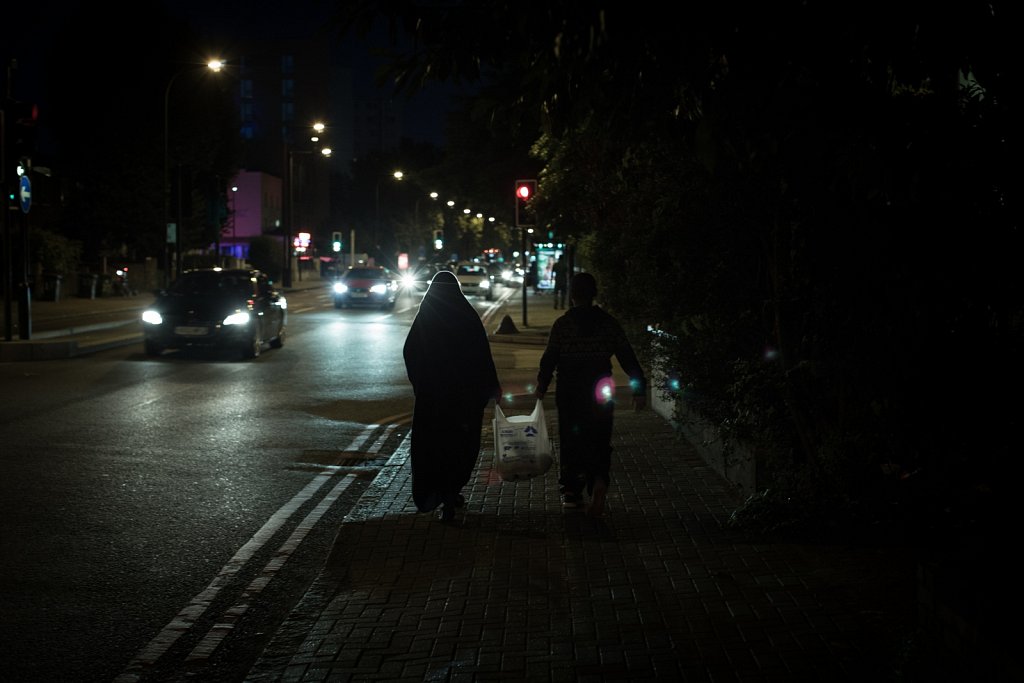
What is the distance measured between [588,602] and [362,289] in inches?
1415

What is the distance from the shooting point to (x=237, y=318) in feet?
68.7

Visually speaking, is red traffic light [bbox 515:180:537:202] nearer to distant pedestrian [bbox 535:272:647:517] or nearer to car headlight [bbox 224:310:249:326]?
car headlight [bbox 224:310:249:326]

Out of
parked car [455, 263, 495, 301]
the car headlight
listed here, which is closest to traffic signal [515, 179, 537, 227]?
the car headlight

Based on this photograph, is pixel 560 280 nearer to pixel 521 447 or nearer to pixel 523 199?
pixel 523 199

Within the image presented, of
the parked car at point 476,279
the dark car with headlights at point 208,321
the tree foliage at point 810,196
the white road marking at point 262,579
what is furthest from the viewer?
the parked car at point 476,279

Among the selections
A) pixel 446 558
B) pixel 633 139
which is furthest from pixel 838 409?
pixel 633 139

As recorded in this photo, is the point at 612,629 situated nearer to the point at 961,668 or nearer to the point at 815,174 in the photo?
the point at 961,668

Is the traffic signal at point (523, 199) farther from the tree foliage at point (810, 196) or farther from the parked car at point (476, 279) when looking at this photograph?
the parked car at point (476, 279)

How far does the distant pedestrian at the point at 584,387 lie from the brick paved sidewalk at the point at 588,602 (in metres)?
0.30

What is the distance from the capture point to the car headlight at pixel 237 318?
68.4ft

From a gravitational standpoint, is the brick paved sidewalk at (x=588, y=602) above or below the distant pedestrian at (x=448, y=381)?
below

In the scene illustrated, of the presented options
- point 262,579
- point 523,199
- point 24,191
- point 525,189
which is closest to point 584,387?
point 262,579

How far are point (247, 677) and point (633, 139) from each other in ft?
8.98

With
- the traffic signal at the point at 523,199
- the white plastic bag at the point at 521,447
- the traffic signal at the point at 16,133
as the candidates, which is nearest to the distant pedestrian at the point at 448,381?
the white plastic bag at the point at 521,447
